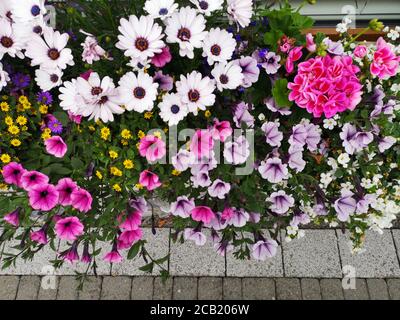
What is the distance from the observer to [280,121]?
2172 millimetres

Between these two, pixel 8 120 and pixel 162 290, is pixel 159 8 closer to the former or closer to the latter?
pixel 8 120

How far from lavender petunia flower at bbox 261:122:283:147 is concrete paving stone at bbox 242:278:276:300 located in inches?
47.7

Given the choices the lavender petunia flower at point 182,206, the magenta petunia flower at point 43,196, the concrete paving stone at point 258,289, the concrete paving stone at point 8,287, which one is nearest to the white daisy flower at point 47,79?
the magenta petunia flower at point 43,196

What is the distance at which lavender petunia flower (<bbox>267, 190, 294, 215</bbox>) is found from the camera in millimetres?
2080

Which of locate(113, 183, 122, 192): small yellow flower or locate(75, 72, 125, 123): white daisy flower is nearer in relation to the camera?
locate(75, 72, 125, 123): white daisy flower

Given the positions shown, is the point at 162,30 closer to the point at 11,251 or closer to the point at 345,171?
the point at 345,171

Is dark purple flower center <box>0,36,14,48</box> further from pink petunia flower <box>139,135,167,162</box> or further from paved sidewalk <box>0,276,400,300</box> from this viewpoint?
paved sidewalk <box>0,276,400,300</box>

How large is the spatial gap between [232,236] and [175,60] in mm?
994

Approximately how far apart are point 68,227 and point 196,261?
118 cm

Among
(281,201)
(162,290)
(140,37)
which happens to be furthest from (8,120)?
(162,290)

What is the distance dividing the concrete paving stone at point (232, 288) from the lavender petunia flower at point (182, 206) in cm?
98

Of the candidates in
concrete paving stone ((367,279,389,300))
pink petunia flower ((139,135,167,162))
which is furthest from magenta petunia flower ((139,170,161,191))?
concrete paving stone ((367,279,389,300))

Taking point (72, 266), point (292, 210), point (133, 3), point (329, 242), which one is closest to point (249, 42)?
point (133, 3)

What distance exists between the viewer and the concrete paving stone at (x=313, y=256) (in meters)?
2.87
